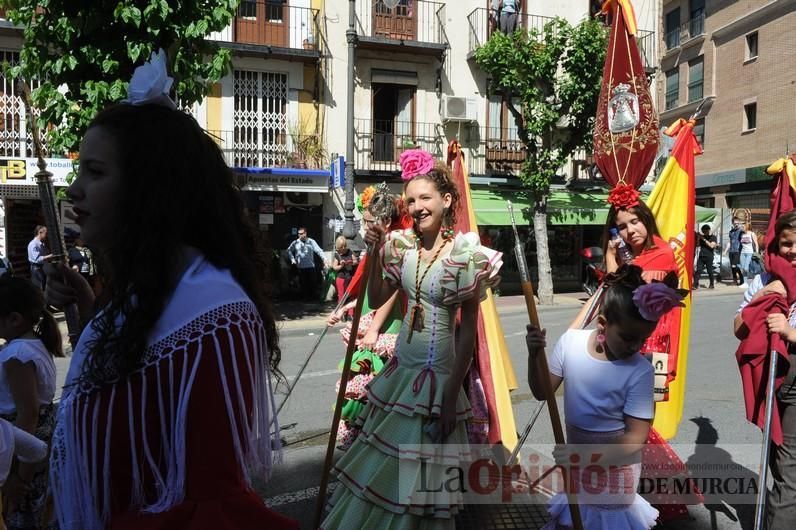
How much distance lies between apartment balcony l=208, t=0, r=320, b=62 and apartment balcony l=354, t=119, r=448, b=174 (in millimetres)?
2174

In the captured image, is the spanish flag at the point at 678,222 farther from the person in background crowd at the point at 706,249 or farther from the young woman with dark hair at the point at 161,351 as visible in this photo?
the person in background crowd at the point at 706,249

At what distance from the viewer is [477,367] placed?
13.0 feet

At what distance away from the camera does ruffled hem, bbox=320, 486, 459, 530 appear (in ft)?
9.53

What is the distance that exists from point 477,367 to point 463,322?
97cm

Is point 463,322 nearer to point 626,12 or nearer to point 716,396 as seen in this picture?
point 626,12

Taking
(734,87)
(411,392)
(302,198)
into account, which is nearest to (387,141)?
(302,198)

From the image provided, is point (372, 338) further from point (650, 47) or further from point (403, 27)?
point (650, 47)

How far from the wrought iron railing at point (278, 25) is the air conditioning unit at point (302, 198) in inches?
133

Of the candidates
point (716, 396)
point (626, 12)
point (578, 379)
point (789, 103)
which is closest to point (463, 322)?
point (578, 379)

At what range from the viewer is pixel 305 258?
14.5m

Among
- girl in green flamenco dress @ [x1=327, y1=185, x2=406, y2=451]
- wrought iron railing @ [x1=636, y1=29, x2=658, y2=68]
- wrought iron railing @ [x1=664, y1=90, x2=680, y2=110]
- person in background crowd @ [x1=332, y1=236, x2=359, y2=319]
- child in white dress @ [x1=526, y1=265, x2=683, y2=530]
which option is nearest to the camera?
child in white dress @ [x1=526, y1=265, x2=683, y2=530]

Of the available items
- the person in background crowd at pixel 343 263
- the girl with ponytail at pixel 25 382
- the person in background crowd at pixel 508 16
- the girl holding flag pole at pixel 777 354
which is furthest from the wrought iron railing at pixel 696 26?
the girl with ponytail at pixel 25 382

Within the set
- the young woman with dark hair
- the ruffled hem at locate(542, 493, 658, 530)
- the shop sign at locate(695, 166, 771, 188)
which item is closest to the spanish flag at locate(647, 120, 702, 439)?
the ruffled hem at locate(542, 493, 658, 530)

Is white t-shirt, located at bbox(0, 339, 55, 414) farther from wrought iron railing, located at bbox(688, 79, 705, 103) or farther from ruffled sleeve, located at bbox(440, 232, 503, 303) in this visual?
wrought iron railing, located at bbox(688, 79, 705, 103)
